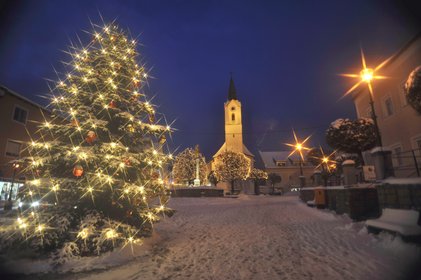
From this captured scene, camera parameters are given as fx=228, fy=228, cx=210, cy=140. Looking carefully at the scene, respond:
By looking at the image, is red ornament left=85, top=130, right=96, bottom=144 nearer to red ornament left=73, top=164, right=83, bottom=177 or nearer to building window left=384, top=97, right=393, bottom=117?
red ornament left=73, top=164, right=83, bottom=177

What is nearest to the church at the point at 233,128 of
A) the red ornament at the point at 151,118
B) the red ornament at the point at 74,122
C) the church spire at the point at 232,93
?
the church spire at the point at 232,93

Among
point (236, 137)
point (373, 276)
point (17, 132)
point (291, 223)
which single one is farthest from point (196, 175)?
point (373, 276)

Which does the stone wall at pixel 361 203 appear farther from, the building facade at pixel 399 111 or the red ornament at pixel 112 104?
the red ornament at pixel 112 104

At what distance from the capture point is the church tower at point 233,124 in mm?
57131

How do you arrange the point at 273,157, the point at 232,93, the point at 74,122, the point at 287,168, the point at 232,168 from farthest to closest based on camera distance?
the point at 232,93, the point at 273,157, the point at 287,168, the point at 232,168, the point at 74,122

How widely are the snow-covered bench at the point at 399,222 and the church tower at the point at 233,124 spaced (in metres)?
48.7

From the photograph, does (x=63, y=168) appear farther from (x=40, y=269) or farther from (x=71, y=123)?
(x=40, y=269)

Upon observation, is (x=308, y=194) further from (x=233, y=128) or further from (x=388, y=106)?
(x=233, y=128)

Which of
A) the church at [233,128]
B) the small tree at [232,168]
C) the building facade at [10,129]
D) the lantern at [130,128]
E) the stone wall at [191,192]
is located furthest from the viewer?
the church at [233,128]

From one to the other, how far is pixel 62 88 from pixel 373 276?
32.4 feet

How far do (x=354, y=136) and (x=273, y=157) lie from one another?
43.0 metres

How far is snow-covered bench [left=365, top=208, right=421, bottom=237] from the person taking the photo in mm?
5794

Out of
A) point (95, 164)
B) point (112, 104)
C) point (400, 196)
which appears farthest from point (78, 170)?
point (400, 196)

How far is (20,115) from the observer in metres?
23.5
